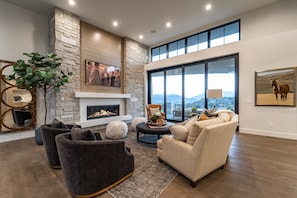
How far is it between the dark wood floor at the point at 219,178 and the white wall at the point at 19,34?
245 centimetres

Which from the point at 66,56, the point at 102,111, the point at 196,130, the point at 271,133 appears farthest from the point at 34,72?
the point at 271,133

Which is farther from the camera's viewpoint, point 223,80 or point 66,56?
point 223,80

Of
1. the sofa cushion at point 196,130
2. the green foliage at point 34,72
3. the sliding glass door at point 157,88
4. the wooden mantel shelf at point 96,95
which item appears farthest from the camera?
the sliding glass door at point 157,88

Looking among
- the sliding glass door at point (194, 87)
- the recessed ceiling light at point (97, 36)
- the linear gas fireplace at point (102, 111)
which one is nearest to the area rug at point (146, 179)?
the linear gas fireplace at point (102, 111)

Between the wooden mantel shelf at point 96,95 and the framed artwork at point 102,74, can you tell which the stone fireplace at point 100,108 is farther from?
the framed artwork at point 102,74

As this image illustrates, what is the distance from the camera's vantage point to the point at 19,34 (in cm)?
436

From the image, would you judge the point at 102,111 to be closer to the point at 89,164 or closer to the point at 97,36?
the point at 97,36

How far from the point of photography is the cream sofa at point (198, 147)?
6.02ft

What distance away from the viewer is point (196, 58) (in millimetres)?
6094

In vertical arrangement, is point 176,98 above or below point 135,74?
below

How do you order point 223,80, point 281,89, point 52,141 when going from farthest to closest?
1. point 223,80
2. point 281,89
3. point 52,141

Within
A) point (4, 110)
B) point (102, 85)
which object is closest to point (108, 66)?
point (102, 85)

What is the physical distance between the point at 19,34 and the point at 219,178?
21.2ft

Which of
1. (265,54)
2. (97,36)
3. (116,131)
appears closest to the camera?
(116,131)
